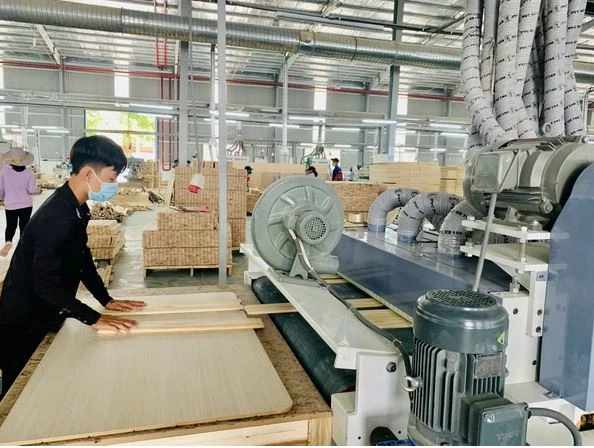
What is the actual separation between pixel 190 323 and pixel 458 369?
112 cm

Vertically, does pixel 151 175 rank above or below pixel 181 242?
above

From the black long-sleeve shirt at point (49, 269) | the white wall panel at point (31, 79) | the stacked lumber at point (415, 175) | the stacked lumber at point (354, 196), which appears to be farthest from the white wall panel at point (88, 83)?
the black long-sleeve shirt at point (49, 269)

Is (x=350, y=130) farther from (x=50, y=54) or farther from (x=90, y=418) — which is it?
(x=90, y=418)

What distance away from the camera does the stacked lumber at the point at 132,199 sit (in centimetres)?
1136

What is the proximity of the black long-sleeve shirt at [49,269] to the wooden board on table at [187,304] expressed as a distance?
0.83ft

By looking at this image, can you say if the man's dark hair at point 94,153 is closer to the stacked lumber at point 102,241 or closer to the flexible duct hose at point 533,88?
the flexible duct hose at point 533,88

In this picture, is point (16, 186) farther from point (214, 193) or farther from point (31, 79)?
point (31, 79)

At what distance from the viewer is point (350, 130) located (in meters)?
19.0

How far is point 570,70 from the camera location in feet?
8.09

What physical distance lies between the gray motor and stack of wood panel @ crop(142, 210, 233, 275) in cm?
452

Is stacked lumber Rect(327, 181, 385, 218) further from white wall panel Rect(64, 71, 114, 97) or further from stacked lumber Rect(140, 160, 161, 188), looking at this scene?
white wall panel Rect(64, 71, 114, 97)

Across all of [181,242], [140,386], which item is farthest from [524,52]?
[181,242]

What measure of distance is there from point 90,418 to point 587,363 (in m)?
1.37

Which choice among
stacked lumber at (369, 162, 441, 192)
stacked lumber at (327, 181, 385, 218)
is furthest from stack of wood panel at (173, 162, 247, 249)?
stacked lumber at (369, 162, 441, 192)
